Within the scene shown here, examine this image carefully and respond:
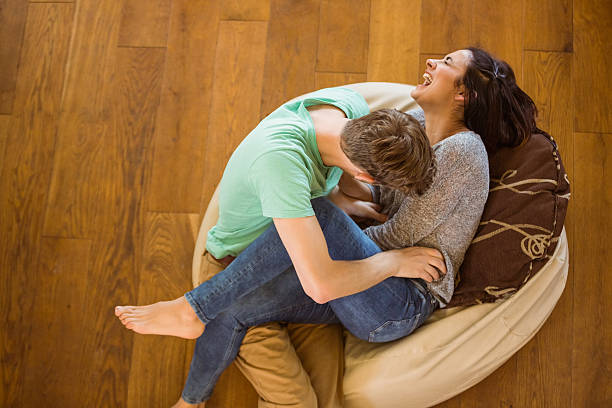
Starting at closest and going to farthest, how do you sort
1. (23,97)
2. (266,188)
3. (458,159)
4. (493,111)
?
(266,188) → (458,159) → (493,111) → (23,97)

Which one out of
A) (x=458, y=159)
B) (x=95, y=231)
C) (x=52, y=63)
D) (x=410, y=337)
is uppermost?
(x=52, y=63)

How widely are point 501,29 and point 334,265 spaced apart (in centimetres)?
136

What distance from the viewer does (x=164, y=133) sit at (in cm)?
222

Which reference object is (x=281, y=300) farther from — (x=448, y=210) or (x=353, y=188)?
(x=448, y=210)

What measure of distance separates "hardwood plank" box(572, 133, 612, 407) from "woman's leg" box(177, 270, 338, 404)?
92 cm

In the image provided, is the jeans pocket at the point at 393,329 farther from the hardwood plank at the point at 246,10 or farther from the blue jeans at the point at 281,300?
the hardwood plank at the point at 246,10

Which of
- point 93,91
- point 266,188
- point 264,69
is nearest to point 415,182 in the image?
point 266,188

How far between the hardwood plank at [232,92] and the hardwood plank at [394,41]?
46 centimetres

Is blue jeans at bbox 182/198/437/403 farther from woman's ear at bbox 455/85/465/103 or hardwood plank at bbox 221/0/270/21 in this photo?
hardwood plank at bbox 221/0/270/21

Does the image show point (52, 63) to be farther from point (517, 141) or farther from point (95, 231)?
point (517, 141)

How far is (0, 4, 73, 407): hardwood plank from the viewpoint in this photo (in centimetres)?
207

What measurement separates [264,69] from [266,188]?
3.48 ft

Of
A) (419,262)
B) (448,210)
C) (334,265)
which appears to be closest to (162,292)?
(334,265)

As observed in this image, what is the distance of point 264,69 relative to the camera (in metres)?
2.26
